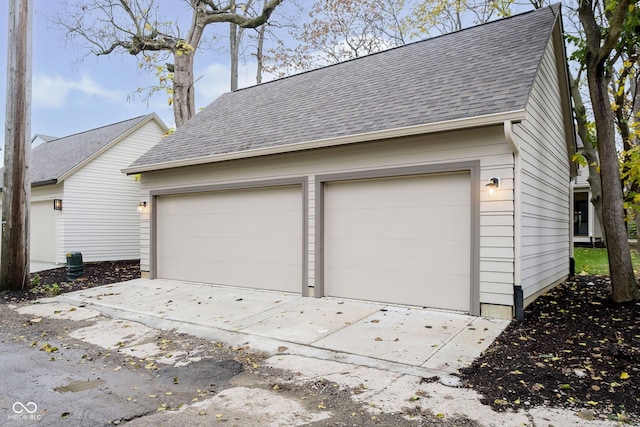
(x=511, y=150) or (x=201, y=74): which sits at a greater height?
(x=201, y=74)

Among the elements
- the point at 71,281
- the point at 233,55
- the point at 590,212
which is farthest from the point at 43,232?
the point at 590,212

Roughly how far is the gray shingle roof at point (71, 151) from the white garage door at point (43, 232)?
3.22 feet

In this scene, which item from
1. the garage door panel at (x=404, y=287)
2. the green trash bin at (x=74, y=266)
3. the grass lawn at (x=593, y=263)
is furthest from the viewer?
the grass lawn at (x=593, y=263)

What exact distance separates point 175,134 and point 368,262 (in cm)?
652

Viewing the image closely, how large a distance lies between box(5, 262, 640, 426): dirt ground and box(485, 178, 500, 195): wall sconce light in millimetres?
1721

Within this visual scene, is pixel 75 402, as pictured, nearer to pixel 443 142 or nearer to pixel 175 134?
pixel 443 142

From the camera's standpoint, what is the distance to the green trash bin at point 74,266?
32.4 ft

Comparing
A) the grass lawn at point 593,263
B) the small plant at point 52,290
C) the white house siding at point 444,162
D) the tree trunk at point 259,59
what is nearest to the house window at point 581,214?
the grass lawn at point 593,263

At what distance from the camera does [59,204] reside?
12914mm

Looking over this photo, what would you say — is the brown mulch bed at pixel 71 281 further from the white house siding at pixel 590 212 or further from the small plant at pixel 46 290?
the white house siding at pixel 590 212

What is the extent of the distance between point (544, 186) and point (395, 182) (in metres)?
2.83

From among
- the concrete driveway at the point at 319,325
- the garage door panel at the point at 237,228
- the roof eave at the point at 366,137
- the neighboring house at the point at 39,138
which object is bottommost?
the concrete driveway at the point at 319,325

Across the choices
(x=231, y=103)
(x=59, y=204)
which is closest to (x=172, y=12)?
(x=231, y=103)

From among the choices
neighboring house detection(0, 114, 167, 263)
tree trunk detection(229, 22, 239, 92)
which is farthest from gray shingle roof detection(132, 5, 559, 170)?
tree trunk detection(229, 22, 239, 92)
